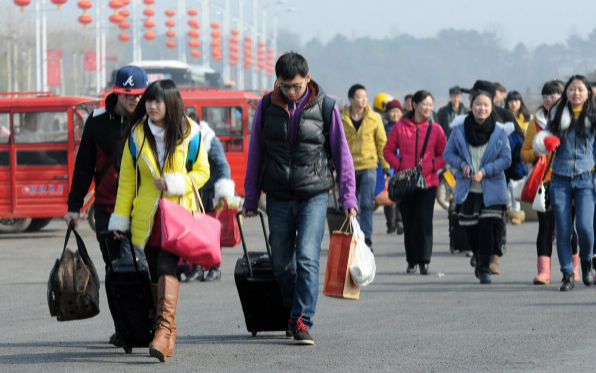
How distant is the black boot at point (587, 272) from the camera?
408 inches

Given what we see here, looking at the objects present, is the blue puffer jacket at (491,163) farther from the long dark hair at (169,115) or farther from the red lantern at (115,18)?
the red lantern at (115,18)

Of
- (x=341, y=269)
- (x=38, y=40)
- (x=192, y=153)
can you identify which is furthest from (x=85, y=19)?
(x=192, y=153)

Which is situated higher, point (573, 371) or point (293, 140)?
point (293, 140)

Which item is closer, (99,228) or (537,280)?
(99,228)

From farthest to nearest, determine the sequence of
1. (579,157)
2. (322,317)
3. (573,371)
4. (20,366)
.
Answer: (579,157) → (322,317) → (20,366) → (573,371)

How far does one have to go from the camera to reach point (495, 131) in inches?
429

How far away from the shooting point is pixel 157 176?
698 cm

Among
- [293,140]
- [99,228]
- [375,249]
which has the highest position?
[293,140]

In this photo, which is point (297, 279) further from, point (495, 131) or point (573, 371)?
point (495, 131)

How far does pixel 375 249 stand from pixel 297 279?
7626mm

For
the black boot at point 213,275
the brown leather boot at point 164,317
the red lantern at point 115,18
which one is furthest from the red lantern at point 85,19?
the brown leather boot at point 164,317

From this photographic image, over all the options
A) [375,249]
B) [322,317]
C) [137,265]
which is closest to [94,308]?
[137,265]

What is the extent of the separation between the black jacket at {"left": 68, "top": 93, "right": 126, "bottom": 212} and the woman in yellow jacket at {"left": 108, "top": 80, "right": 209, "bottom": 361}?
350mm

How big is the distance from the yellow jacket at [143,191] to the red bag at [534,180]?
410 cm
